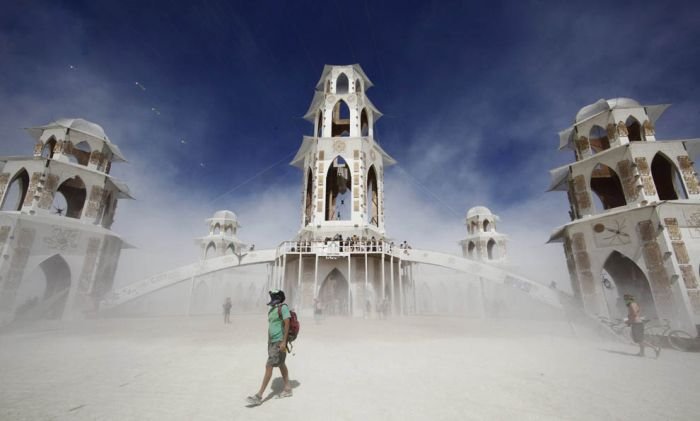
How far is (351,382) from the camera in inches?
Answer: 225

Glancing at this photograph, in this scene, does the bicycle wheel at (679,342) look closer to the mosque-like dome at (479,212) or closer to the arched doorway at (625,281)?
the arched doorway at (625,281)

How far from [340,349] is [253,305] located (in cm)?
3775

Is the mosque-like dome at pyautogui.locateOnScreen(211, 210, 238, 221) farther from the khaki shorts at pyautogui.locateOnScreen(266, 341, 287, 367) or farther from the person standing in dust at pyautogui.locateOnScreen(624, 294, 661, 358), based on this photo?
the person standing in dust at pyautogui.locateOnScreen(624, 294, 661, 358)

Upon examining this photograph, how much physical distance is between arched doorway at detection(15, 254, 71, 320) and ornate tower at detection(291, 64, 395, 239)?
16.4 m

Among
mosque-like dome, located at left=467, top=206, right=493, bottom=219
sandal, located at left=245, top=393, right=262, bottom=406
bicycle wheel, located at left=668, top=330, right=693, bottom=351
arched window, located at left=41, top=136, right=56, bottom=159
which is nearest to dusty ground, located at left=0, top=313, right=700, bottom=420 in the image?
sandal, located at left=245, top=393, right=262, bottom=406

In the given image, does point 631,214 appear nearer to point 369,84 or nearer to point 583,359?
point 583,359

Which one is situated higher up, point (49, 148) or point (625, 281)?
point (49, 148)

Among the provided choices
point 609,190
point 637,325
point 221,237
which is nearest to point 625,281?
point 609,190

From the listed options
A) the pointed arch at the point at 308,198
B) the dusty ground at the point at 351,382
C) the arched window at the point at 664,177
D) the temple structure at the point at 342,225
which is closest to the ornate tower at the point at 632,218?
the arched window at the point at 664,177

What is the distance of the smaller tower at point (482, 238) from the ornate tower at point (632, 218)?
793 inches

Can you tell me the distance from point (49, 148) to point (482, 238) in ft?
149

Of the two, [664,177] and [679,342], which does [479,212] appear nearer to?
[664,177]

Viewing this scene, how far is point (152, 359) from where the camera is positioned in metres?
7.48

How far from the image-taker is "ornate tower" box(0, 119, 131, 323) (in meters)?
17.6
